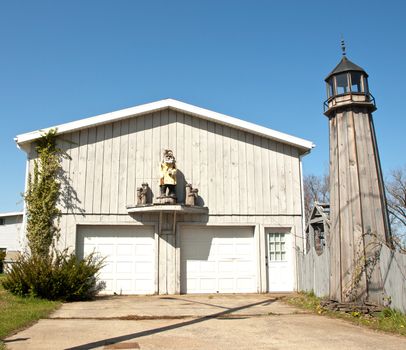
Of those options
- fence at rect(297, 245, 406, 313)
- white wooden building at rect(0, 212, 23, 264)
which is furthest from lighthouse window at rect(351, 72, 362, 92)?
white wooden building at rect(0, 212, 23, 264)

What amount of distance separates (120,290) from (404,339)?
26.9 feet

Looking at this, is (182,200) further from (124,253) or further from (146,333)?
(146,333)

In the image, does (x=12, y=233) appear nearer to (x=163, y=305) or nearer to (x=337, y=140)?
(x=163, y=305)

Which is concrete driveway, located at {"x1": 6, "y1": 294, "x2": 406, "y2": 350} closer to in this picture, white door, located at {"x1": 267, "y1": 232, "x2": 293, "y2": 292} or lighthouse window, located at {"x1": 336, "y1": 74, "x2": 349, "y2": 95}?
white door, located at {"x1": 267, "y1": 232, "x2": 293, "y2": 292}

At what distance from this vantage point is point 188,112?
43.1 feet

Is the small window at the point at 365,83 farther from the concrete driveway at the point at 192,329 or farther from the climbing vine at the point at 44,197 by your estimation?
the climbing vine at the point at 44,197

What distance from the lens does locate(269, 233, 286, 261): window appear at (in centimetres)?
1293

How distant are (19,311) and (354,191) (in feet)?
22.7

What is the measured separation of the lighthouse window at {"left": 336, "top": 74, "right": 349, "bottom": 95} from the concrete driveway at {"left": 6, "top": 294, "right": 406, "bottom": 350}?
467cm

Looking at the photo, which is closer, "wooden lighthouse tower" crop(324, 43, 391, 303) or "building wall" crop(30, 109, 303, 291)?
"wooden lighthouse tower" crop(324, 43, 391, 303)

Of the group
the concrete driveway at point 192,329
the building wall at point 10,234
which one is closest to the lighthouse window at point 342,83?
the concrete driveway at point 192,329

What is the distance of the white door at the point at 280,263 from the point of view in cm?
1273

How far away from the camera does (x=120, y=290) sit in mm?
12266

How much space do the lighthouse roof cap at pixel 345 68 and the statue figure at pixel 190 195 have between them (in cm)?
509
